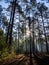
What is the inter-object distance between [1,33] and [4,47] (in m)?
1.53

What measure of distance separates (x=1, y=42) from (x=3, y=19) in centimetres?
2037

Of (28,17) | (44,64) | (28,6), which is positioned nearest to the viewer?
(44,64)

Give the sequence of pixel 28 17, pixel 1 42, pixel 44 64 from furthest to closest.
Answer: pixel 28 17 < pixel 1 42 < pixel 44 64

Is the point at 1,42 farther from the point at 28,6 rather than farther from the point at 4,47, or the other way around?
the point at 28,6

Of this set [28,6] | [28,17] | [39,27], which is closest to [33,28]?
[39,27]

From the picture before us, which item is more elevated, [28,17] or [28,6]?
[28,6]

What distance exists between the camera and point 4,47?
14.7m

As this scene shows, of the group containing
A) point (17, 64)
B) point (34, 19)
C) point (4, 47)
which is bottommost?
point (17, 64)

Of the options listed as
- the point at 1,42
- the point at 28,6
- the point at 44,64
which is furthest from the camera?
the point at 28,6

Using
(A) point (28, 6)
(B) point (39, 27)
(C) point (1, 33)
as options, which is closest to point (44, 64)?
(C) point (1, 33)

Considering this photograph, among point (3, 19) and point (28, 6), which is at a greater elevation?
point (28, 6)

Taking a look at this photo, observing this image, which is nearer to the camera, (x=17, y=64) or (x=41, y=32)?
(x=17, y=64)

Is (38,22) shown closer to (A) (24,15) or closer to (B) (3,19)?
Result: (A) (24,15)

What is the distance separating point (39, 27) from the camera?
3816cm
